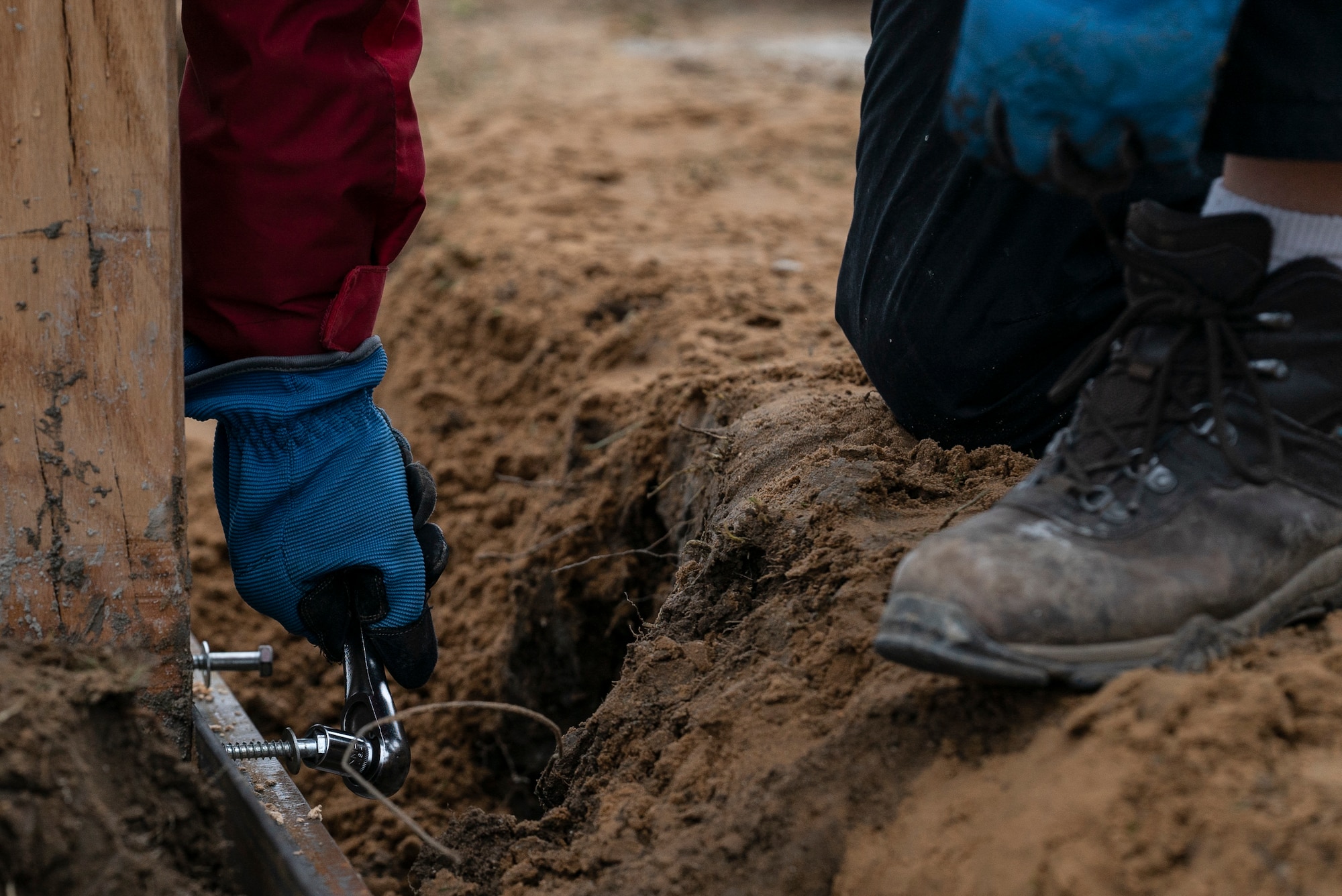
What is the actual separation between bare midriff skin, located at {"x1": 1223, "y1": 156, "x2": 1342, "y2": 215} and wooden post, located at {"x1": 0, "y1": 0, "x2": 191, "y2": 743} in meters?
1.19

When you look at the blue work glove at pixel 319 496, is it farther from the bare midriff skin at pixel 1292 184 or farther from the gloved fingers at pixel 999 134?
the bare midriff skin at pixel 1292 184

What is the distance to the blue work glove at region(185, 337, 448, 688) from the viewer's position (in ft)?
5.08

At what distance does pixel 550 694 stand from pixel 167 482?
4.45 feet

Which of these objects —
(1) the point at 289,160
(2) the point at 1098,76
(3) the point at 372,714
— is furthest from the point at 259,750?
(2) the point at 1098,76

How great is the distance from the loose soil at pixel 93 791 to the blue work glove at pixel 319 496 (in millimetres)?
355

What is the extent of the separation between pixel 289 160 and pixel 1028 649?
107 centimetres

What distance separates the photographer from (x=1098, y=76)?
105 centimetres

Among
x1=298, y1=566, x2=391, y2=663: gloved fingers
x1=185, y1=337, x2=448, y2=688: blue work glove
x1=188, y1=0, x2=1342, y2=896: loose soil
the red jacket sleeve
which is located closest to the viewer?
x1=188, y1=0, x2=1342, y2=896: loose soil

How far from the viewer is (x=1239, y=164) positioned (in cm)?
130

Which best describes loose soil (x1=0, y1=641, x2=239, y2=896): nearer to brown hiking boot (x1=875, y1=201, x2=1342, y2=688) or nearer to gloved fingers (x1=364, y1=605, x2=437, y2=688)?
gloved fingers (x1=364, y1=605, x2=437, y2=688)

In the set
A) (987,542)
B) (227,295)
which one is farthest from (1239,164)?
(227,295)

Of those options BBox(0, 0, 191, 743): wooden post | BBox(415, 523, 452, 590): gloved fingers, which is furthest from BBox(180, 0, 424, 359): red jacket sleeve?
BBox(415, 523, 452, 590): gloved fingers

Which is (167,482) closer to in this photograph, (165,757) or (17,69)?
(165,757)

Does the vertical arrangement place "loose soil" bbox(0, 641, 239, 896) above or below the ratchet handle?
above
